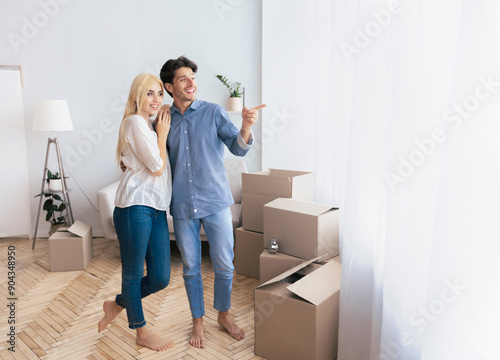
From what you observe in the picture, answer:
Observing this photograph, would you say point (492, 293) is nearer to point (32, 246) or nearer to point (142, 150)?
point (142, 150)

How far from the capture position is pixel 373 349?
153 centimetres

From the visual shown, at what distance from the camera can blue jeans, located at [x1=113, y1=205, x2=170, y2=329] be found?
1.85 meters

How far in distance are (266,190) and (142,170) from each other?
3.49 feet

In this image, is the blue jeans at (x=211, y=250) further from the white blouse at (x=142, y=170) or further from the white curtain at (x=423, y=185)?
the white curtain at (x=423, y=185)

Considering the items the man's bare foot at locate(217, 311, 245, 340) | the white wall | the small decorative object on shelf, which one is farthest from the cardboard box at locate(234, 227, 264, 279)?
the white wall

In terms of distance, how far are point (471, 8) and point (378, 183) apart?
2.50 feet

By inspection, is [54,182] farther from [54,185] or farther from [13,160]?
[13,160]

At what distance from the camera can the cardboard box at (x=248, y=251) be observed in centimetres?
283

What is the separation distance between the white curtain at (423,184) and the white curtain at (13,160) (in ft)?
10.2

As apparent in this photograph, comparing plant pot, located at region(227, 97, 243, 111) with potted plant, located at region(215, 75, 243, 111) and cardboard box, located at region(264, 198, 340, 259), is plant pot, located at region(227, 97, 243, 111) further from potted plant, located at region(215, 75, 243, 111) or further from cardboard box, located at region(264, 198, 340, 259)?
cardboard box, located at region(264, 198, 340, 259)

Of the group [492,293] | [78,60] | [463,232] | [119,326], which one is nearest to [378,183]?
[463,232]

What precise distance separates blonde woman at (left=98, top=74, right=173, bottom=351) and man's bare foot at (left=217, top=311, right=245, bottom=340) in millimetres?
392

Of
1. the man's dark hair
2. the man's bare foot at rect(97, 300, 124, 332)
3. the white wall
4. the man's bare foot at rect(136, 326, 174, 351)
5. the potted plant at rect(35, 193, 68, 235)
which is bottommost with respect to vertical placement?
the man's bare foot at rect(136, 326, 174, 351)

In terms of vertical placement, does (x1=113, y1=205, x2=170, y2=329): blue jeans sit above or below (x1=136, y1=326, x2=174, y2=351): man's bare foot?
above
